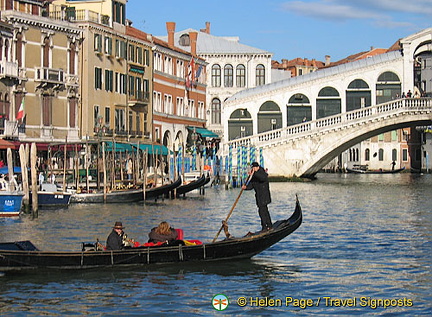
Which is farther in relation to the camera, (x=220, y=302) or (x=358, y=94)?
(x=358, y=94)

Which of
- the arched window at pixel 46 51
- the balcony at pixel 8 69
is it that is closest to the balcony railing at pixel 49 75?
the arched window at pixel 46 51

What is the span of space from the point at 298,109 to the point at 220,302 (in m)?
29.5

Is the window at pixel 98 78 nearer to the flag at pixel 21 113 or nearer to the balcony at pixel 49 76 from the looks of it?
the balcony at pixel 49 76

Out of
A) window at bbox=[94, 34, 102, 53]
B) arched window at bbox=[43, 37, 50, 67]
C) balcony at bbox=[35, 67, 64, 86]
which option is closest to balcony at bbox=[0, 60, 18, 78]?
balcony at bbox=[35, 67, 64, 86]

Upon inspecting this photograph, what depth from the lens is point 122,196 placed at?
883 inches

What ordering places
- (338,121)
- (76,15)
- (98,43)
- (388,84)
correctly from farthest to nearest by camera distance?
1. (388,84)
2. (338,121)
3. (98,43)
4. (76,15)

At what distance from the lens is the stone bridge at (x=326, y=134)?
33.5 metres

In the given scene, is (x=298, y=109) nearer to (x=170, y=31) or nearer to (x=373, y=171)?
(x=170, y=31)

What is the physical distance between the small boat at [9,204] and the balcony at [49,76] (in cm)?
879

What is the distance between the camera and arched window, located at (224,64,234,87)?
1993 inches

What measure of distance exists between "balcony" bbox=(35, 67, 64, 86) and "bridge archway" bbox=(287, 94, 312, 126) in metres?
13.5

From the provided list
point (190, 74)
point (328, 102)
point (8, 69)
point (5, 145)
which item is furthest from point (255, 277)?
point (190, 74)

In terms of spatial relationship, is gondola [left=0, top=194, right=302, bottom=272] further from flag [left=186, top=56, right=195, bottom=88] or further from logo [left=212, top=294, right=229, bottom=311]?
flag [left=186, top=56, right=195, bottom=88]

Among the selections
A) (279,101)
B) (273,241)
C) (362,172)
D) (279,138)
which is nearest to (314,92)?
(279,101)
